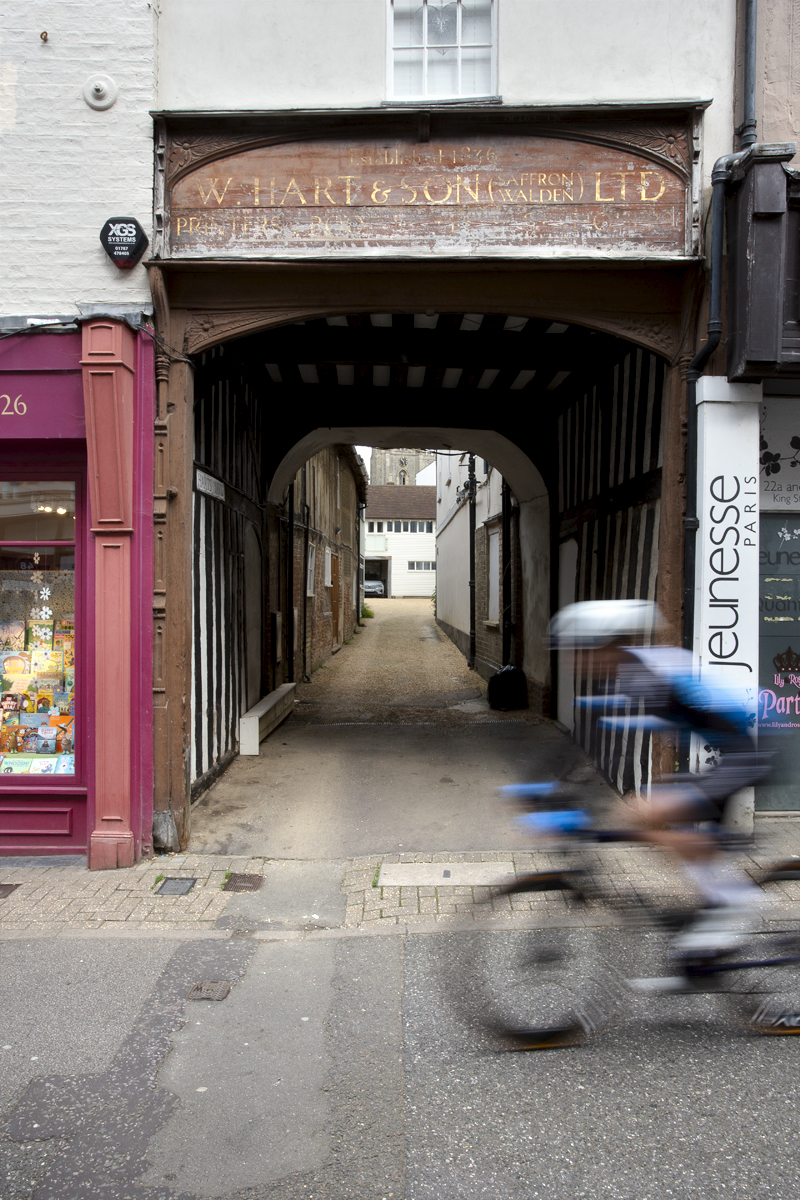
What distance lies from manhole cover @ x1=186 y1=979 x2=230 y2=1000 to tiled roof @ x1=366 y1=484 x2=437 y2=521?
54.9 meters

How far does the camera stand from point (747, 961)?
3.24 m

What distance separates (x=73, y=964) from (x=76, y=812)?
5.85 feet

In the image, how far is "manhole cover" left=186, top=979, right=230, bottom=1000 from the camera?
12.5ft

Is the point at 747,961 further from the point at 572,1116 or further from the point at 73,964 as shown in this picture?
the point at 73,964

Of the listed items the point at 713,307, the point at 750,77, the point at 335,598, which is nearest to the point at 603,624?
the point at 713,307

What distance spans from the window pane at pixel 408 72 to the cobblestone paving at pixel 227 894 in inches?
223

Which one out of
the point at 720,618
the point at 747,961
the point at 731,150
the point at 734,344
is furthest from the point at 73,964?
the point at 731,150

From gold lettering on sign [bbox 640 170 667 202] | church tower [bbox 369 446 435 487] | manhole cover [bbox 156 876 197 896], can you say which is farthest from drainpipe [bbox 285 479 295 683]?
church tower [bbox 369 446 435 487]

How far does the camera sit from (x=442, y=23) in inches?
237

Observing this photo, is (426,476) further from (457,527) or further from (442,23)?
(442,23)

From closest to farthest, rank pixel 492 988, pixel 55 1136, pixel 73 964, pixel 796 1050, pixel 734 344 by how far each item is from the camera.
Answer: pixel 55 1136
pixel 796 1050
pixel 492 988
pixel 73 964
pixel 734 344

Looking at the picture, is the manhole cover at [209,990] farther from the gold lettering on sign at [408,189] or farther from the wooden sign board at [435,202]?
the gold lettering on sign at [408,189]

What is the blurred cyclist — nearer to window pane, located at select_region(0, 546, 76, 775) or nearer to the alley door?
window pane, located at select_region(0, 546, 76, 775)

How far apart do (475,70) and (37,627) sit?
539 cm
